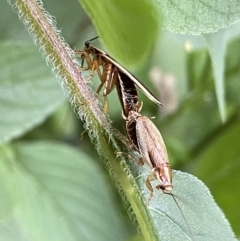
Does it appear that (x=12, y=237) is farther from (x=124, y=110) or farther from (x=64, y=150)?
(x=124, y=110)

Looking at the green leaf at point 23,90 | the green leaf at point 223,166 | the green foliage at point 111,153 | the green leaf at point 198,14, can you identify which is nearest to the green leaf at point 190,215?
Result: the green foliage at point 111,153

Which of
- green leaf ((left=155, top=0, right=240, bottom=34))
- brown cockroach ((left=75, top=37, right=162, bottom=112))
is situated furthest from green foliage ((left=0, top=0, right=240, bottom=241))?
brown cockroach ((left=75, top=37, right=162, bottom=112))

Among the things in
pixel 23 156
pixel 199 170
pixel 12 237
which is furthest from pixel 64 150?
pixel 199 170

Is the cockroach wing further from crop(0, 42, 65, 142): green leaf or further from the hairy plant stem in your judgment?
crop(0, 42, 65, 142): green leaf

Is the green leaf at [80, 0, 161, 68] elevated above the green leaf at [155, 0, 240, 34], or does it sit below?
below

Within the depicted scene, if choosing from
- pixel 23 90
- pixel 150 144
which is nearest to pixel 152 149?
pixel 150 144

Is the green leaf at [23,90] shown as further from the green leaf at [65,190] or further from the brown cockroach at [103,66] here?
the brown cockroach at [103,66]

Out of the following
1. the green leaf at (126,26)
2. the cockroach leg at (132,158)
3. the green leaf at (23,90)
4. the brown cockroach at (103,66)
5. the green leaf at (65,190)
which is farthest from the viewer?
the green leaf at (65,190)

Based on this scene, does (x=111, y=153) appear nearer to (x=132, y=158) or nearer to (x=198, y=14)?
(x=132, y=158)
